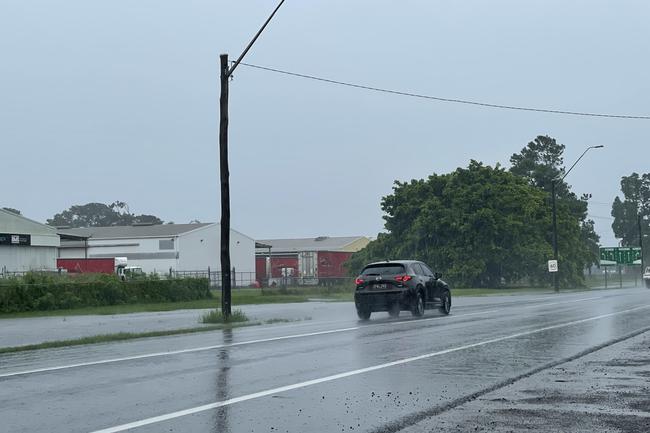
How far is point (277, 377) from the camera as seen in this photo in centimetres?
1157

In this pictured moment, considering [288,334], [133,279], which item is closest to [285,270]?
[133,279]

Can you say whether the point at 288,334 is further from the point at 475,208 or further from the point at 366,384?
the point at 475,208

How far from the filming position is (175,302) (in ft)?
127

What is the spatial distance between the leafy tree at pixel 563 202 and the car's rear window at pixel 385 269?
4356cm

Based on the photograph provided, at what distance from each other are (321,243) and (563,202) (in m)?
39.2

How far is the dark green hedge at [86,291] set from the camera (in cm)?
3219

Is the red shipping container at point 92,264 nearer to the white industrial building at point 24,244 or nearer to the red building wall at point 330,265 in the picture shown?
the white industrial building at point 24,244

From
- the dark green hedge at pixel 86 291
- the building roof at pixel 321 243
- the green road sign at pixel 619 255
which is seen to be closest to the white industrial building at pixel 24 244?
the dark green hedge at pixel 86 291

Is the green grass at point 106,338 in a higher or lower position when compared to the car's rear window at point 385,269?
lower

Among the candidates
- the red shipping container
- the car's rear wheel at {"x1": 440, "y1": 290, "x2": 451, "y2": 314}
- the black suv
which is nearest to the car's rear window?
the black suv

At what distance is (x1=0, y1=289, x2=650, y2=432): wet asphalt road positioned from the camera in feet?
27.9

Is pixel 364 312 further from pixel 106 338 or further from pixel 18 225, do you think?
pixel 18 225

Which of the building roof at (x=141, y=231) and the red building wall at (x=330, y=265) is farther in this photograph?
the red building wall at (x=330, y=265)

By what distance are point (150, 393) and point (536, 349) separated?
7643mm
